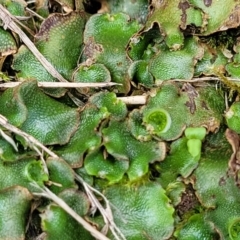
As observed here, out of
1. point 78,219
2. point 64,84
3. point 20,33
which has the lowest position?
point 78,219

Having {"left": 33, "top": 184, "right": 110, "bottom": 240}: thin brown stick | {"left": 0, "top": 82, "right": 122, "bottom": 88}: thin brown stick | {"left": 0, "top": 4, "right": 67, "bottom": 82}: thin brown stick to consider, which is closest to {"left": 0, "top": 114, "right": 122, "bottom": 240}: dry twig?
{"left": 33, "top": 184, "right": 110, "bottom": 240}: thin brown stick

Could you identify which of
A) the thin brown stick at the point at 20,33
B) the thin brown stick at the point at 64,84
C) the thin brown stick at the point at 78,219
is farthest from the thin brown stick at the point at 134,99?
the thin brown stick at the point at 78,219

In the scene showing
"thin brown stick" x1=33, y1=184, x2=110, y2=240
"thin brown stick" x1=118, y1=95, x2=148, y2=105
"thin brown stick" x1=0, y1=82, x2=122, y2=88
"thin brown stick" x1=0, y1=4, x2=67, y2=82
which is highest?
"thin brown stick" x1=0, y1=4, x2=67, y2=82

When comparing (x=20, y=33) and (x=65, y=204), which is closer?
(x=65, y=204)

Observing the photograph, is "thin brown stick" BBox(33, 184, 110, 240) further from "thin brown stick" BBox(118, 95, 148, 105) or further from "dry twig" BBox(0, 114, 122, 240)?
"thin brown stick" BBox(118, 95, 148, 105)

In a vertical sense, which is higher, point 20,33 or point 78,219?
point 20,33

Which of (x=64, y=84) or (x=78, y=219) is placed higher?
(x=64, y=84)

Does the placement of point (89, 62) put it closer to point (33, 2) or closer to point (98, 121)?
point (98, 121)

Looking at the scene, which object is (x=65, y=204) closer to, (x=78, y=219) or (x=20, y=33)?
(x=78, y=219)

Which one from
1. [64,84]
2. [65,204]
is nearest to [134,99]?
[64,84]

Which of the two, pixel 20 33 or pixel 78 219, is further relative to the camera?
pixel 20 33

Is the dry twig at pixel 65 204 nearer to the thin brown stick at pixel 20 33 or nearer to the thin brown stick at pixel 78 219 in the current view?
the thin brown stick at pixel 78 219

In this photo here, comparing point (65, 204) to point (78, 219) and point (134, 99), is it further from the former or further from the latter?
point (134, 99)
